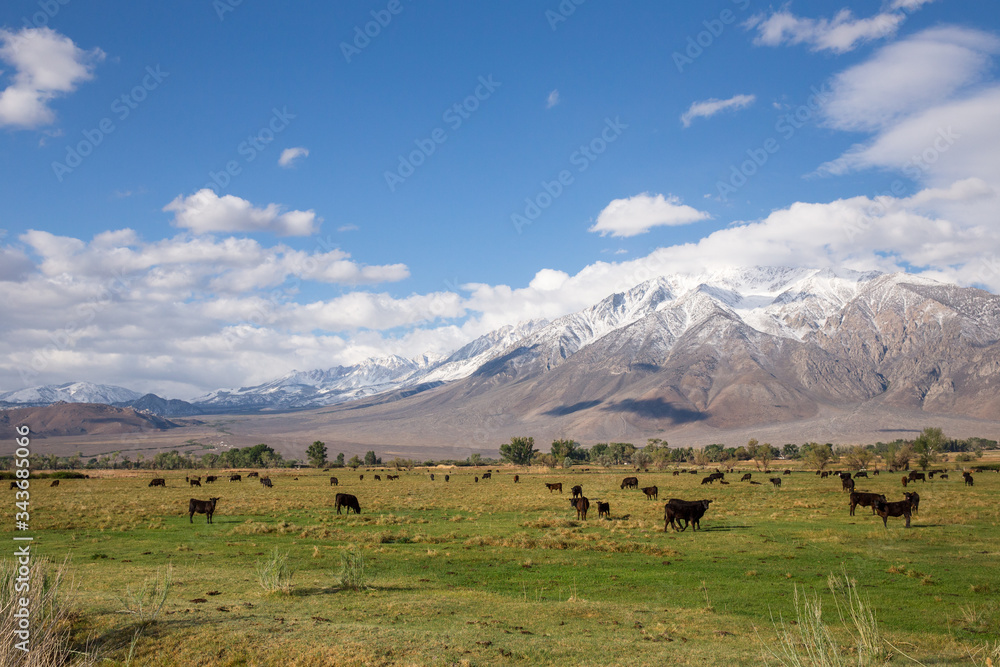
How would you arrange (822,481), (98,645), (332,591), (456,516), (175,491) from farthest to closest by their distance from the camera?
1. (822,481)
2. (175,491)
3. (456,516)
4. (332,591)
5. (98,645)

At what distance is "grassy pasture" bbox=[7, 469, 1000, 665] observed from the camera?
38.4 ft

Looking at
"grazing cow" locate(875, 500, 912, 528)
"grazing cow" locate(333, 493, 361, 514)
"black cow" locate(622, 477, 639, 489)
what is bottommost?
"black cow" locate(622, 477, 639, 489)

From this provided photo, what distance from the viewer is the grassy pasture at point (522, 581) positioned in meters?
11.7

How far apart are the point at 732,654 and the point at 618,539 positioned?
49.8ft

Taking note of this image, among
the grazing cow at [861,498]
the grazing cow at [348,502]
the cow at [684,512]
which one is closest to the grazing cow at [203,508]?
the grazing cow at [348,502]

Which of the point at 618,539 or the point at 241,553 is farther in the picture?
the point at 618,539

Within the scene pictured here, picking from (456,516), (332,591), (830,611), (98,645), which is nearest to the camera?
(98,645)

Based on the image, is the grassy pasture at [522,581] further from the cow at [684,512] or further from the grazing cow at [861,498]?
the cow at [684,512]

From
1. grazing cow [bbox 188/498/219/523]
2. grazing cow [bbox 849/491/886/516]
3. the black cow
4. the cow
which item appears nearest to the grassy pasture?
grazing cow [bbox 188/498/219/523]

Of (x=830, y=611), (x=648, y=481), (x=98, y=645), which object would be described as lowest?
(x=648, y=481)

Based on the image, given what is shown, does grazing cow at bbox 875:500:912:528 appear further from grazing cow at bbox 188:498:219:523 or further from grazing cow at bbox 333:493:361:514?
grazing cow at bbox 188:498:219:523

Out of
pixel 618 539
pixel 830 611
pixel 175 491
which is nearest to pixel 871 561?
pixel 830 611

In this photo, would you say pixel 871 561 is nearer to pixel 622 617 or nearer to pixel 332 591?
pixel 622 617

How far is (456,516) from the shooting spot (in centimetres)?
3641
